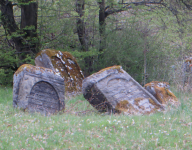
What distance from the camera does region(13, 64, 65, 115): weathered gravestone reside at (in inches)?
244

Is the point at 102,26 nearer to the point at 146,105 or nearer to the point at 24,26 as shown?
the point at 24,26

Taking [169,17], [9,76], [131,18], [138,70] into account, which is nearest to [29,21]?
[9,76]

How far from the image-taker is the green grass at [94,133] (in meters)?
3.85

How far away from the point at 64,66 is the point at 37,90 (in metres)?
4.14

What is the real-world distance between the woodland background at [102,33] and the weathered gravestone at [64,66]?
119cm

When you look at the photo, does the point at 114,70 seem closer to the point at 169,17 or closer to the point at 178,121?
the point at 178,121

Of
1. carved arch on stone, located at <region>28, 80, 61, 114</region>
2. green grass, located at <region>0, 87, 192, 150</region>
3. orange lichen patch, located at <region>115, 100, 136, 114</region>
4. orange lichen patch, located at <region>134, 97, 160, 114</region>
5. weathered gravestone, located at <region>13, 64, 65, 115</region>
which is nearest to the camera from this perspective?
green grass, located at <region>0, 87, 192, 150</region>

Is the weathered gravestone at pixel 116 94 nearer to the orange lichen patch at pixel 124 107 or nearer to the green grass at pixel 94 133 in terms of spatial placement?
the orange lichen patch at pixel 124 107

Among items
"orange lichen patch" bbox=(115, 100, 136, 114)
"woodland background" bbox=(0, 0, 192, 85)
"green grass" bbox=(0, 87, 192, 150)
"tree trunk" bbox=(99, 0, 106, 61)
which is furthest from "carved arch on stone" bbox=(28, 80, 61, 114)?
"tree trunk" bbox=(99, 0, 106, 61)

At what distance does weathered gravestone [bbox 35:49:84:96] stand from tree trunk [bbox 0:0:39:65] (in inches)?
101

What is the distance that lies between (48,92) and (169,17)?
9.12 m

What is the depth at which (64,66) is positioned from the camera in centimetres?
1048

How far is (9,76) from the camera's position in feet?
41.9

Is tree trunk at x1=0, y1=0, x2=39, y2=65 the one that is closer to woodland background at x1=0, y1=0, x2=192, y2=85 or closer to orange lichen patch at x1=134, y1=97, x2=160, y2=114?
woodland background at x1=0, y1=0, x2=192, y2=85
